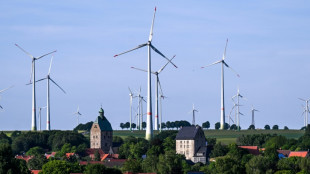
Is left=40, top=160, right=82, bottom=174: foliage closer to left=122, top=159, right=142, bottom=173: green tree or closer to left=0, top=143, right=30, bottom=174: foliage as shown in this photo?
left=122, top=159, right=142, bottom=173: green tree

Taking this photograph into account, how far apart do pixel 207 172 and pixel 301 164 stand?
64.0 feet

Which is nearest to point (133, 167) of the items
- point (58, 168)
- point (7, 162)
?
point (58, 168)

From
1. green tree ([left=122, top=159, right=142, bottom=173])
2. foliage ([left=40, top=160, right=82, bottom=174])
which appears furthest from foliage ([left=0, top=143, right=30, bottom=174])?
green tree ([left=122, top=159, right=142, bottom=173])

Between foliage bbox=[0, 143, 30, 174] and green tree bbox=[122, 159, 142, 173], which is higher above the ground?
foliage bbox=[0, 143, 30, 174]

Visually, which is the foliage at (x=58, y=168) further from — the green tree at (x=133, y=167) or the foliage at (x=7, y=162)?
the foliage at (x=7, y=162)

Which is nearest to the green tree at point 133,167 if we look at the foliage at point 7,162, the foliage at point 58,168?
the foliage at point 58,168

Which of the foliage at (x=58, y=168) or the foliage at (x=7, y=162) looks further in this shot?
the foliage at (x=58, y=168)

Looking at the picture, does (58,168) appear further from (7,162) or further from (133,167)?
(7,162)

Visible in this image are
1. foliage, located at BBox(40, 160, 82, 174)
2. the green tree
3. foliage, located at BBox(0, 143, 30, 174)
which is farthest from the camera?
the green tree

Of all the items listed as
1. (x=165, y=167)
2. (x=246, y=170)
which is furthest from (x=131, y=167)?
(x=246, y=170)

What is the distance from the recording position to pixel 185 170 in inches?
7790

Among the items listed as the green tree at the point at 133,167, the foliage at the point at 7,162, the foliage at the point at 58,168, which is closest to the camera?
the foliage at the point at 7,162

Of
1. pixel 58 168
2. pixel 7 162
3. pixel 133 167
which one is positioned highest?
pixel 7 162

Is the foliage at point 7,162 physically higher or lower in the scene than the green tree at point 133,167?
higher
